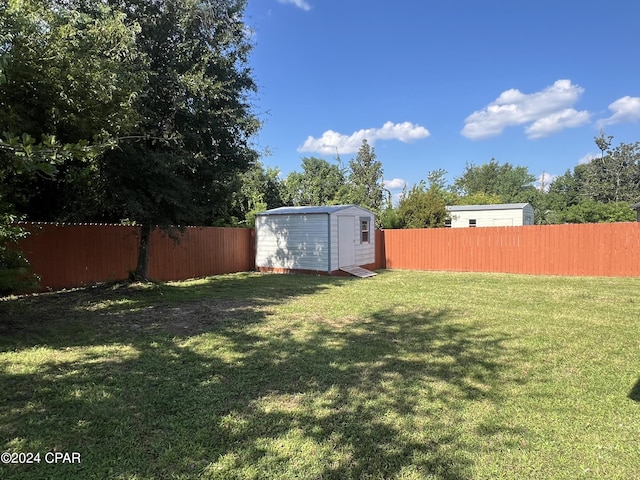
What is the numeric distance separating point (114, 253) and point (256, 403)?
8.65 m

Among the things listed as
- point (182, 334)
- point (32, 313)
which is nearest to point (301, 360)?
point (182, 334)

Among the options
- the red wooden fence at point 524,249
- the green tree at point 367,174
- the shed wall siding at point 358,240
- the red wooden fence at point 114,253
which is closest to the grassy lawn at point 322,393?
the red wooden fence at point 114,253

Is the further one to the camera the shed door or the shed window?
the shed window

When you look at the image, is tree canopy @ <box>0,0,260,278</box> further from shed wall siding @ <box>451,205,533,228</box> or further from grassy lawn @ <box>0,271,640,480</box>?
shed wall siding @ <box>451,205,533,228</box>

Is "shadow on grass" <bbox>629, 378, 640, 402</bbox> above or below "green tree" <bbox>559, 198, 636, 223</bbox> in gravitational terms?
below

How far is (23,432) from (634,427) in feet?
13.8

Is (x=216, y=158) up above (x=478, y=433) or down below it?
above

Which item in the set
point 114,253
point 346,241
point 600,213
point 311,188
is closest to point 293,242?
point 346,241

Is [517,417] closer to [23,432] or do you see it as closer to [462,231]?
[23,432]

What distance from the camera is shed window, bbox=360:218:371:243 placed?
48.4 feet

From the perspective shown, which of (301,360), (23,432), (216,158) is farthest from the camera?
(216,158)

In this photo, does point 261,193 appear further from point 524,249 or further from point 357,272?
point 524,249

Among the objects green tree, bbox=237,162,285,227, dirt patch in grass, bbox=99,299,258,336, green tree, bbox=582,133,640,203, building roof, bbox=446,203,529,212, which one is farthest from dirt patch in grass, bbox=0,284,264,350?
green tree, bbox=582,133,640,203

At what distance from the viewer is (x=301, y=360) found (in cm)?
431
